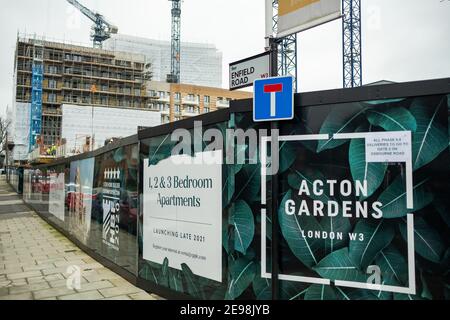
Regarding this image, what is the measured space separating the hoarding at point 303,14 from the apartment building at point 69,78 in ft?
212

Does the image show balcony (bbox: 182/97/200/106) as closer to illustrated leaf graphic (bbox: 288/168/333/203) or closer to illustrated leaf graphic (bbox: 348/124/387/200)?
illustrated leaf graphic (bbox: 288/168/333/203)

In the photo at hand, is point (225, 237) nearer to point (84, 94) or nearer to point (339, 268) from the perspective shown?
point (339, 268)

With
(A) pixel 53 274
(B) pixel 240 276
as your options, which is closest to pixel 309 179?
(B) pixel 240 276

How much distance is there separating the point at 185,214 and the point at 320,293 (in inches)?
76.7

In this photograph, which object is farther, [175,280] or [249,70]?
[175,280]

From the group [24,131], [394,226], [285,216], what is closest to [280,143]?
[285,216]

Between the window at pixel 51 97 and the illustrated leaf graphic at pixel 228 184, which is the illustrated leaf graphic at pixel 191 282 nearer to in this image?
the illustrated leaf graphic at pixel 228 184

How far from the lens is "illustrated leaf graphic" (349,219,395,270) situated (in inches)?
127

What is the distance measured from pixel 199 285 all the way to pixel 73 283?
8.88 ft

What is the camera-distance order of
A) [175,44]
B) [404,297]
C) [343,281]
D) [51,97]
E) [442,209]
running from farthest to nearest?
[175,44] → [51,97] → [343,281] → [404,297] → [442,209]

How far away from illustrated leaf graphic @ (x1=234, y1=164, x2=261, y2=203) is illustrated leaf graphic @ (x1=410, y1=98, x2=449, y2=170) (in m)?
1.45

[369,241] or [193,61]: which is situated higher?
[193,61]

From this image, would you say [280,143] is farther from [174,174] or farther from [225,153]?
[174,174]

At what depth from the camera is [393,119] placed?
324cm
